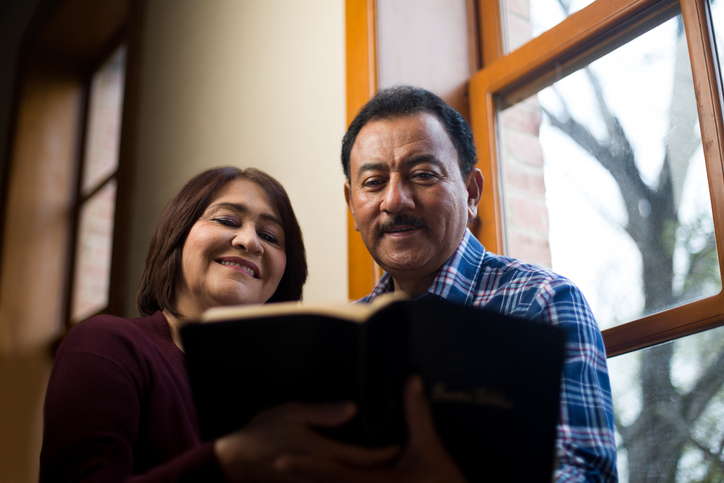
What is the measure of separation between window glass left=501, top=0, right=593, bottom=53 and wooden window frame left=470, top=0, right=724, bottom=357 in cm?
8

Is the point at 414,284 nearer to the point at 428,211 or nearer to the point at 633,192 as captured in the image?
the point at 428,211

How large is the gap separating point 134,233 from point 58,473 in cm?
205

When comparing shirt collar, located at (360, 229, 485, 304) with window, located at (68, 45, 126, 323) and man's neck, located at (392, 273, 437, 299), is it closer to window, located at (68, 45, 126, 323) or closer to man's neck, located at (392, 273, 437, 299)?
man's neck, located at (392, 273, 437, 299)

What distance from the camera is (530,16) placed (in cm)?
183

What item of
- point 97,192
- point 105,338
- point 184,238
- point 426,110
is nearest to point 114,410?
point 105,338

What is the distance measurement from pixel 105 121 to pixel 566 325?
360 cm

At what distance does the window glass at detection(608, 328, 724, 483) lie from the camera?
1178 millimetres

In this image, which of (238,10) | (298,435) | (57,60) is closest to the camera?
(298,435)

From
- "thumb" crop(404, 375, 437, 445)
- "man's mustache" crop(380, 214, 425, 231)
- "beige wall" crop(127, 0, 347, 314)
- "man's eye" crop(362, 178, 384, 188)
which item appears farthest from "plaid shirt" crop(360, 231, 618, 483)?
"beige wall" crop(127, 0, 347, 314)

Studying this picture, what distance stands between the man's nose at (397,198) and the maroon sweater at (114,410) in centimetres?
51

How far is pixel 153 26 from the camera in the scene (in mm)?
3188

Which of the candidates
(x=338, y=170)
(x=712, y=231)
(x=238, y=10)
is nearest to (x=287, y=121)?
(x=338, y=170)

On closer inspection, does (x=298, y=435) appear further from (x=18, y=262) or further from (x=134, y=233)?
(x=18, y=262)

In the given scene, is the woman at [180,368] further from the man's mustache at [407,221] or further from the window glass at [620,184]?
the window glass at [620,184]
